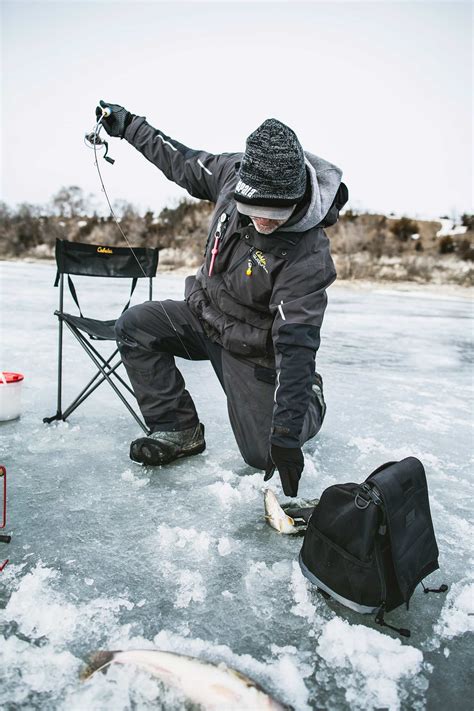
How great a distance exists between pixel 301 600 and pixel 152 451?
40.0 inches

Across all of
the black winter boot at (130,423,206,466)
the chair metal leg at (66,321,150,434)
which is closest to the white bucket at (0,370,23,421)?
the chair metal leg at (66,321,150,434)

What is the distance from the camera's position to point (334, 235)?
21.9 metres

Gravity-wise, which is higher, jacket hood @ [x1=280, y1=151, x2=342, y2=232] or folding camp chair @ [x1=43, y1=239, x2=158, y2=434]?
jacket hood @ [x1=280, y1=151, x2=342, y2=232]

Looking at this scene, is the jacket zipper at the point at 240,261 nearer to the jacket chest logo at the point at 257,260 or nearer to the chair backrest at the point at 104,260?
the jacket chest logo at the point at 257,260

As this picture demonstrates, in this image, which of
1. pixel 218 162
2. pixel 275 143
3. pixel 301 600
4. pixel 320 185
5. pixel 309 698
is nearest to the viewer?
pixel 309 698

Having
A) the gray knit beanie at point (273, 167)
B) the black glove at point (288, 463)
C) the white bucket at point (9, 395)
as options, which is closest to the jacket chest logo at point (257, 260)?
the gray knit beanie at point (273, 167)

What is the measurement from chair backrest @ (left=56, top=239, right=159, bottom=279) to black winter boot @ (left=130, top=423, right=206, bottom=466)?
40.0 inches

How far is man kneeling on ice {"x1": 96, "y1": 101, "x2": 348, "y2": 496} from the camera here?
6.57 feet

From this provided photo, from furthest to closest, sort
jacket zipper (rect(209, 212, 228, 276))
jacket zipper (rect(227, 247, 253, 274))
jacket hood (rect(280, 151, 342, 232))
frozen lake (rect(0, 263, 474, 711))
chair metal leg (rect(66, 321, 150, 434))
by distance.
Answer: chair metal leg (rect(66, 321, 150, 434)) < jacket zipper (rect(209, 212, 228, 276)) < jacket zipper (rect(227, 247, 253, 274)) < jacket hood (rect(280, 151, 342, 232)) < frozen lake (rect(0, 263, 474, 711))

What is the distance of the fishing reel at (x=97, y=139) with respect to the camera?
2717mm

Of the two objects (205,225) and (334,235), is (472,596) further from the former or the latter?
(205,225)

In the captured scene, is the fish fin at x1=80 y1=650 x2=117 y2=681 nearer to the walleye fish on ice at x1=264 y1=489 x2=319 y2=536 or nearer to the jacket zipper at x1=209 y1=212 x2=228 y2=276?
the walleye fish on ice at x1=264 y1=489 x2=319 y2=536

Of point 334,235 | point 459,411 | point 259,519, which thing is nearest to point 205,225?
point 334,235

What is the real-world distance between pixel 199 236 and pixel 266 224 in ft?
67.8
